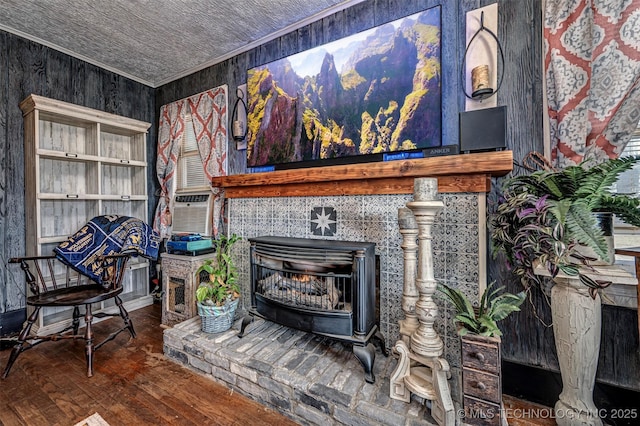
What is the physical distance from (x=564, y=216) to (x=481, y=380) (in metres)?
0.74

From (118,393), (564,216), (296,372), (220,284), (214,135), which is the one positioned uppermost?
(214,135)

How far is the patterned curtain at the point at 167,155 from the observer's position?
2.98 metres

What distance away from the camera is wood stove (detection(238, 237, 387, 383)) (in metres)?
1.42

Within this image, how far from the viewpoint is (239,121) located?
248 centimetres

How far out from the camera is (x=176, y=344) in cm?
184

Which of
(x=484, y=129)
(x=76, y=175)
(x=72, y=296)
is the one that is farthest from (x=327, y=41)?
(x=76, y=175)

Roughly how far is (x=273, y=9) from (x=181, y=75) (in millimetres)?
1547

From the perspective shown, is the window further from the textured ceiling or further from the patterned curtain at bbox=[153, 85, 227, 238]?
the textured ceiling

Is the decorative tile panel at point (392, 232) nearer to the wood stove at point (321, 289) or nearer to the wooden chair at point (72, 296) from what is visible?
the wood stove at point (321, 289)

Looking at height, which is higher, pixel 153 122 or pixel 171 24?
pixel 171 24

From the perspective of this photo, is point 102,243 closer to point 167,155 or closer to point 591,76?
point 167,155

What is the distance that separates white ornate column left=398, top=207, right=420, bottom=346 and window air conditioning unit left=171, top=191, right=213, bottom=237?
82.1 inches

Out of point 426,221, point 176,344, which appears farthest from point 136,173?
point 426,221

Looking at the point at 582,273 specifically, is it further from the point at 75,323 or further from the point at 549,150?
the point at 75,323
